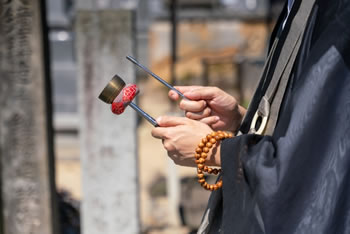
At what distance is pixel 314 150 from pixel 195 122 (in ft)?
1.10

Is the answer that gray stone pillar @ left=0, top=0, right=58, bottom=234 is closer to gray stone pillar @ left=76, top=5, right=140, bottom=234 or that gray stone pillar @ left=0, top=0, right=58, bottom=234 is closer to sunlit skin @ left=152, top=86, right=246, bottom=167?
gray stone pillar @ left=76, top=5, right=140, bottom=234

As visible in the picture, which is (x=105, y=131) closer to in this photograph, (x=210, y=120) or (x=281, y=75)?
(x=210, y=120)

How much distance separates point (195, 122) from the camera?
1.19 metres

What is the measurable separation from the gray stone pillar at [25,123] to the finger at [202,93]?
1.33 metres

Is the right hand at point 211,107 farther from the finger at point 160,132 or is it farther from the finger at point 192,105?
the finger at point 160,132

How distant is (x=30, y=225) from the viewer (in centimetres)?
248

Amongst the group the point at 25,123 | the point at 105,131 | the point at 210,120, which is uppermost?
the point at 210,120

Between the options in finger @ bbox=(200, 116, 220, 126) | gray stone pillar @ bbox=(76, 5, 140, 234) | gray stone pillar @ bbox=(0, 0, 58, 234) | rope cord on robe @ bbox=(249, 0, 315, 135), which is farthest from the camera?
gray stone pillar @ bbox=(76, 5, 140, 234)

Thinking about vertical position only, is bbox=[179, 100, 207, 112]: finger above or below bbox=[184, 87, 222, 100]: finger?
below

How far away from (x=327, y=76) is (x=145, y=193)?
15.2ft

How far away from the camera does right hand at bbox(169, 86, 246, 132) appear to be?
1.30 meters

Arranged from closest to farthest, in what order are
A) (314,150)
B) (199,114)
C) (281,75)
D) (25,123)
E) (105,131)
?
(314,150) → (281,75) → (199,114) → (25,123) → (105,131)

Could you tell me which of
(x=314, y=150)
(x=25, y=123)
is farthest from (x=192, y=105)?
(x=25, y=123)

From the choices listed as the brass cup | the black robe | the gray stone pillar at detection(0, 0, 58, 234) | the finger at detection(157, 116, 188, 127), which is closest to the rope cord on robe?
the black robe
